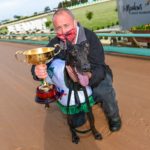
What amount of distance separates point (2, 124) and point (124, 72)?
9.25 ft

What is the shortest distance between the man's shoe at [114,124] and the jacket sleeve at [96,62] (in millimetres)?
570

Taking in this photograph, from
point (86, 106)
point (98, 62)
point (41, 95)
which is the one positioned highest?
point (98, 62)

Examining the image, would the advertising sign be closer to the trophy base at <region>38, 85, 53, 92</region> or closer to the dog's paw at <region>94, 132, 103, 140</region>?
the dog's paw at <region>94, 132, 103, 140</region>

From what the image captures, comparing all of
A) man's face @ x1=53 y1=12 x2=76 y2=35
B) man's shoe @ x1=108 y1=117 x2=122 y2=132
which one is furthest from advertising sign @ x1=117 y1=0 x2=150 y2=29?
man's face @ x1=53 y1=12 x2=76 y2=35

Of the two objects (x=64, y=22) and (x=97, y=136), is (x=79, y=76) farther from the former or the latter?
(x=97, y=136)

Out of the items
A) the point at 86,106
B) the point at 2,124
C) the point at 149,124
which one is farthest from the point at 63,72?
the point at 2,124

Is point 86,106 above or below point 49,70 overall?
below

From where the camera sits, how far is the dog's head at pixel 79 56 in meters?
3.07

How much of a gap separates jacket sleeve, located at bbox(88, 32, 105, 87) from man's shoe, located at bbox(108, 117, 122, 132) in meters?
→ 0.57

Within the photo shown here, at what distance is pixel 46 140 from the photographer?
4020mm

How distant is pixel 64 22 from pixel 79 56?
0.43 meters

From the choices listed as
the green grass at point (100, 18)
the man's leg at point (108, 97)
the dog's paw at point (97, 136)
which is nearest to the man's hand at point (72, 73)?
A: the man's leg at point (108, 97)

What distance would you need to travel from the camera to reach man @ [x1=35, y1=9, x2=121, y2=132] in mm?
3293

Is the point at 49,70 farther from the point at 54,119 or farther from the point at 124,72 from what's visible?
the point at 124,72
